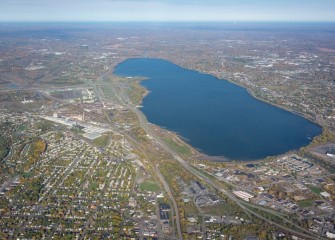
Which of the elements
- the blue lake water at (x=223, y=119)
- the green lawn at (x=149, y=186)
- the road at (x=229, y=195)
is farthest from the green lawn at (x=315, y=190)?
the green lawn at (x=149, y=186)

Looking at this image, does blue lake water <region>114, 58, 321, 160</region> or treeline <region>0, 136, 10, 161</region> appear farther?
blue lake water <region>114, 58, 321, 160</region>

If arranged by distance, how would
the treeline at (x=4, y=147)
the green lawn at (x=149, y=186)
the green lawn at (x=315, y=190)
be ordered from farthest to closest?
the treeline at (x=4, y=147)
the green lawn at (x=315, y=190)
the green lawn at (x=149, y=186)

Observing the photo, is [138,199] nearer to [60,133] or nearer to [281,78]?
[60,133]

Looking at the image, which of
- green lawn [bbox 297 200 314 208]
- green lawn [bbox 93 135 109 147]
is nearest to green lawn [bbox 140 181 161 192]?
green lawn [bbox 93 135 109 147]

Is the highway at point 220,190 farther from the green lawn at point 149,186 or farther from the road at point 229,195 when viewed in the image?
the green lawn at point 149,186

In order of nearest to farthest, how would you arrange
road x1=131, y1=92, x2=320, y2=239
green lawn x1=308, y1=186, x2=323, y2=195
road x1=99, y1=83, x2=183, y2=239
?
road x1=131, y1=92, x2=320, y2=239 < road x1=99, y1=83, x2=183, y2=239 < green lawn x1=308, y1=186, x2=323, y2=195

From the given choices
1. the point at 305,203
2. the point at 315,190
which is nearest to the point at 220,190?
the point at 305,203

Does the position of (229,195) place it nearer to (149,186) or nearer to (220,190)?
(220,190)

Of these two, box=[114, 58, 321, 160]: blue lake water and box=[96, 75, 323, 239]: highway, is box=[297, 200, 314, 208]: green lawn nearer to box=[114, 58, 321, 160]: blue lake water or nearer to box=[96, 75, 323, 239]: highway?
box=[96, 75, 323, 239]: highway
